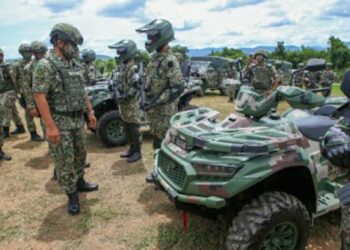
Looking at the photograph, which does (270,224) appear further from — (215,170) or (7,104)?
(7,104)

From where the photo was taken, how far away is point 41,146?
7770 mm

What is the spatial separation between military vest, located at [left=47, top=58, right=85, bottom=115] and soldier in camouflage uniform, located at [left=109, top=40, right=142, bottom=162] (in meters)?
1.88

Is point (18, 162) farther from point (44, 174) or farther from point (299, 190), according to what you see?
point (299, 190)

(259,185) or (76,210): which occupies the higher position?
(259,185)

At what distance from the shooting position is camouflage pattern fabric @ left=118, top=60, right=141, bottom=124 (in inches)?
248

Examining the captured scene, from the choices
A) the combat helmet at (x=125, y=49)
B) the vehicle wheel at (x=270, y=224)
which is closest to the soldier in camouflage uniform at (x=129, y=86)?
the combat helmet at (x=125, y=49)

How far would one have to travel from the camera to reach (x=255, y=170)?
309cm

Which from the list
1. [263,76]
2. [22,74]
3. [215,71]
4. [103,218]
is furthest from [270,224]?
[215,71]

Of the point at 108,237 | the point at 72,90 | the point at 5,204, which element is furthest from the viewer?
the point at 5,204

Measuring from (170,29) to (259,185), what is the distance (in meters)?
2.44

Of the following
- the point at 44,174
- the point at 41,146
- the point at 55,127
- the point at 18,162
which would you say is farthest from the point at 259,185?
the point at 41,146

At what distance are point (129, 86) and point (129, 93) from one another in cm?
10

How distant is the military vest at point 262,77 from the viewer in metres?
9.59

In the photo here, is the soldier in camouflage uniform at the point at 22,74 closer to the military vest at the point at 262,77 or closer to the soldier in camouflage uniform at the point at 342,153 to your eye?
the military vest at the point at 262,77
